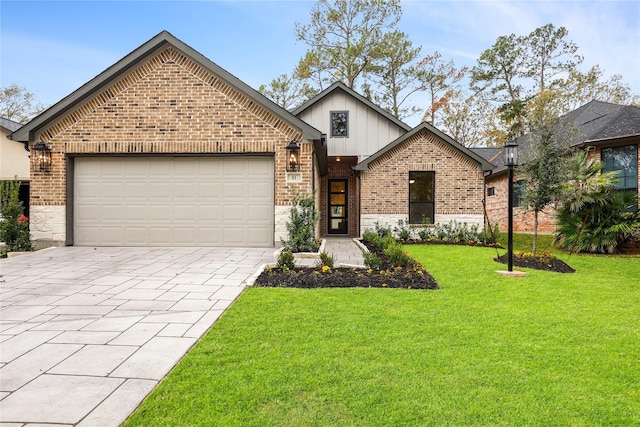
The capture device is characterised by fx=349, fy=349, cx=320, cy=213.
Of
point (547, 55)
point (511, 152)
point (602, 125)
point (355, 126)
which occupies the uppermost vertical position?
point (547, 55)

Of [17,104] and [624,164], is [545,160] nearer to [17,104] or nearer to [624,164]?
[624,164]

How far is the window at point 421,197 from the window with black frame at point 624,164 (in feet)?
19.3

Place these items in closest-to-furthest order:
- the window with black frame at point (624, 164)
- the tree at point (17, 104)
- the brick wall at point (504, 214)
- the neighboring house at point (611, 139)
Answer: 1. the neighboring house at point (611, 139)
2. the window with black frame at point (624, 164)
3. the brick wall at point (504, 214)
4. the tree at point (17, 104)

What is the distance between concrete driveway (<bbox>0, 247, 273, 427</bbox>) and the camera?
2.23 metres

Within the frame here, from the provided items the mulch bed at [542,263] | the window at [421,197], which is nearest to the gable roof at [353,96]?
the window at [421,197]

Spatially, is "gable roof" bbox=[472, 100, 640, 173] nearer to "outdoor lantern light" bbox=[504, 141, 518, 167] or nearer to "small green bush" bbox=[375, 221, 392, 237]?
"outdoor lantern light" bbox=[504, 141, 518, 167]

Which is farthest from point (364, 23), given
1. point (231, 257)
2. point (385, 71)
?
point (231, 257)

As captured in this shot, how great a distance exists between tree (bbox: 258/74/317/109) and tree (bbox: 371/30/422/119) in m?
5.38

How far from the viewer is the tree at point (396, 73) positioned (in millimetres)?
22141

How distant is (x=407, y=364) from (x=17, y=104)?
35314 millimetres

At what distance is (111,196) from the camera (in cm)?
949

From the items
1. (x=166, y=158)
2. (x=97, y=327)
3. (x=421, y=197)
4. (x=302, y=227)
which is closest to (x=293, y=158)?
(x=302, y=227)

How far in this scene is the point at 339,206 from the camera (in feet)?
52.9

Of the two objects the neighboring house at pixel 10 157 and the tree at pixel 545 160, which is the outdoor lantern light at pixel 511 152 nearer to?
the tree at pixel 545 160
